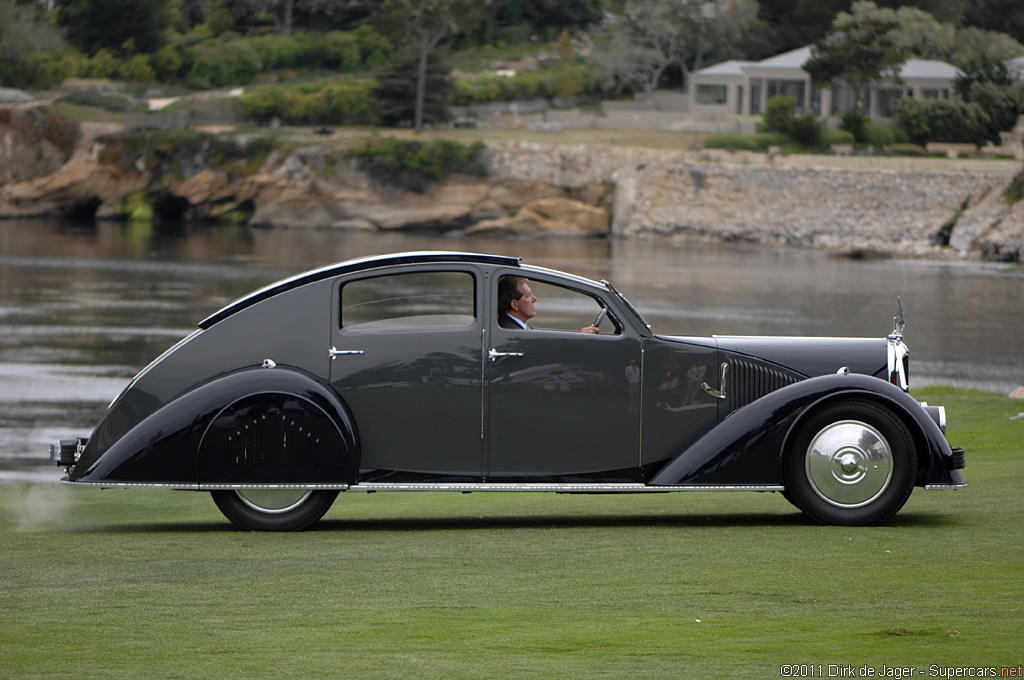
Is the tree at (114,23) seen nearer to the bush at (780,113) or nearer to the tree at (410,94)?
the tree at (410,94)

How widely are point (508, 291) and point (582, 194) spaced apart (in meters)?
69.9

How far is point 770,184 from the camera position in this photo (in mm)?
72875

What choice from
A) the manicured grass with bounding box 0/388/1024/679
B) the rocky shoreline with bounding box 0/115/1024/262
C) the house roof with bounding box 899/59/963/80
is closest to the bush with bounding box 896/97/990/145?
the house roof with bounding box 899/59/963/80

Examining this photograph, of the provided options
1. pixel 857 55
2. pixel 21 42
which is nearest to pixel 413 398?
pixel 857 55

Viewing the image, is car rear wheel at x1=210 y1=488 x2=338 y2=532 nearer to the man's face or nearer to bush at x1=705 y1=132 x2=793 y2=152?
the man's face

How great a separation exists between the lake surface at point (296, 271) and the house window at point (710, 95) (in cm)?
1788

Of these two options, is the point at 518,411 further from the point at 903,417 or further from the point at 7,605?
the point at 7,605

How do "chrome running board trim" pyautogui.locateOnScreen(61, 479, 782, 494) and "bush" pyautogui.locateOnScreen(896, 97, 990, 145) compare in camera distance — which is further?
"bush" pyautogui.locateOnScreen(896, 97, 990, 145)

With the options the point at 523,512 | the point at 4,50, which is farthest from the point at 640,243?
the point at 523,512

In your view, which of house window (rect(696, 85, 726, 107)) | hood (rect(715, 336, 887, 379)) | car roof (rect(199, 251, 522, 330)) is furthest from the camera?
house window (rect(696, 85, 726, 107))

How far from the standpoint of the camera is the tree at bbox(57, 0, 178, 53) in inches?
3757

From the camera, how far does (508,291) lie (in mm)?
8328

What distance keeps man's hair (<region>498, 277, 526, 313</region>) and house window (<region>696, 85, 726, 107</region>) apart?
81940 millimetres

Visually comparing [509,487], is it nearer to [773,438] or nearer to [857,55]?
[773,438]
